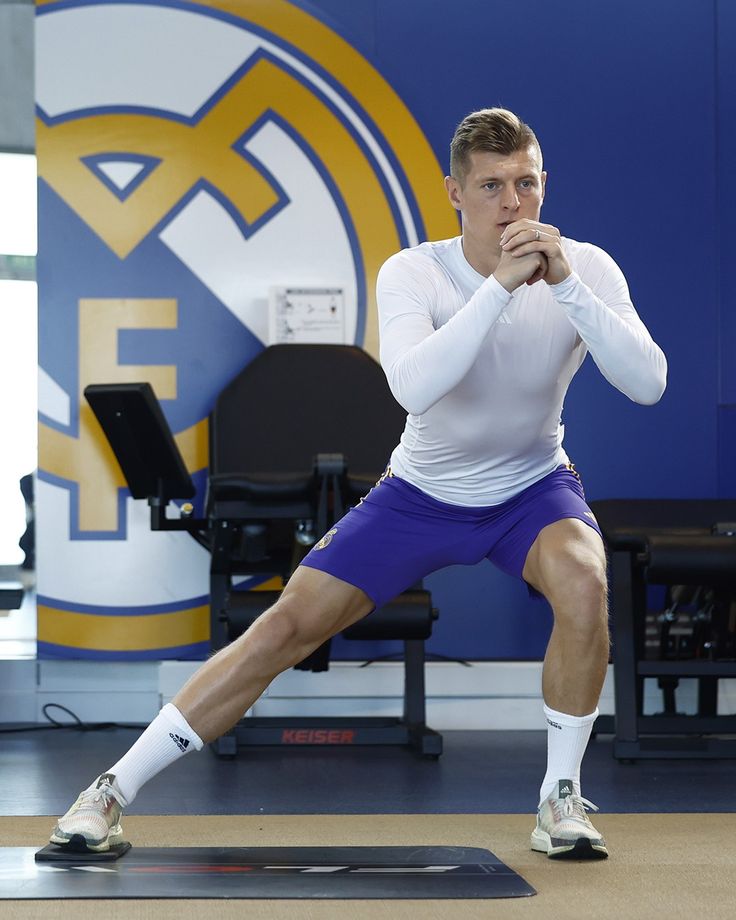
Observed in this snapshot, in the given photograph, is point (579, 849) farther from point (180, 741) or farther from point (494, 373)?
point (494, 373)

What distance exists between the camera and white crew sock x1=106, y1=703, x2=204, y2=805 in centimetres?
248

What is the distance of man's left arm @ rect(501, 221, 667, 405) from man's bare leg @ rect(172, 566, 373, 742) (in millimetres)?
715

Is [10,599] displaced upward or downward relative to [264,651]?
downward

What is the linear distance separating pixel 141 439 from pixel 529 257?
2.04 m

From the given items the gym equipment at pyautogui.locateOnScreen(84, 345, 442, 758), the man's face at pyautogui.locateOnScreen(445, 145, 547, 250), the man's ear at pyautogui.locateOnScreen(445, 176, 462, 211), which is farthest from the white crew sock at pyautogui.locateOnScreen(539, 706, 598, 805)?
the gym equipment at pyautogui.locateOnScreen(84, 345, 442, 758)

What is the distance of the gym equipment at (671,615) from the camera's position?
149 inches

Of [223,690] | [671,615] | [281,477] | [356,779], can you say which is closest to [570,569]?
[223,690]

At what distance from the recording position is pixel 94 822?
2.38 meters

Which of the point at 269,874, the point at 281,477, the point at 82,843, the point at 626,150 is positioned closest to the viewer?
the point at 269,874

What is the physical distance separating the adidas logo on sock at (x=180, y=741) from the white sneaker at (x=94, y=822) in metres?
0.15

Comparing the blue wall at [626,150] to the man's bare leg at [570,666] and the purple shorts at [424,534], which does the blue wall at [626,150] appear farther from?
the man's bare leg at [570,666]

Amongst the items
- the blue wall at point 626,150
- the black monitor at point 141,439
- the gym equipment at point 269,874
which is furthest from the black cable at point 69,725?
the gym equipment at point 269,874

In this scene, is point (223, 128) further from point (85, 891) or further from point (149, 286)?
point (85, 891)

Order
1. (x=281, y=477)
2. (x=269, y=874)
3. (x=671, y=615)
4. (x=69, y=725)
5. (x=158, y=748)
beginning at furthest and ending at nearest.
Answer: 1. (x=69, y=725)
2. (x=671, y=615)
3. (x=281, y=477)
4. (x=158, y=748)
5. (x=269, y=874)
